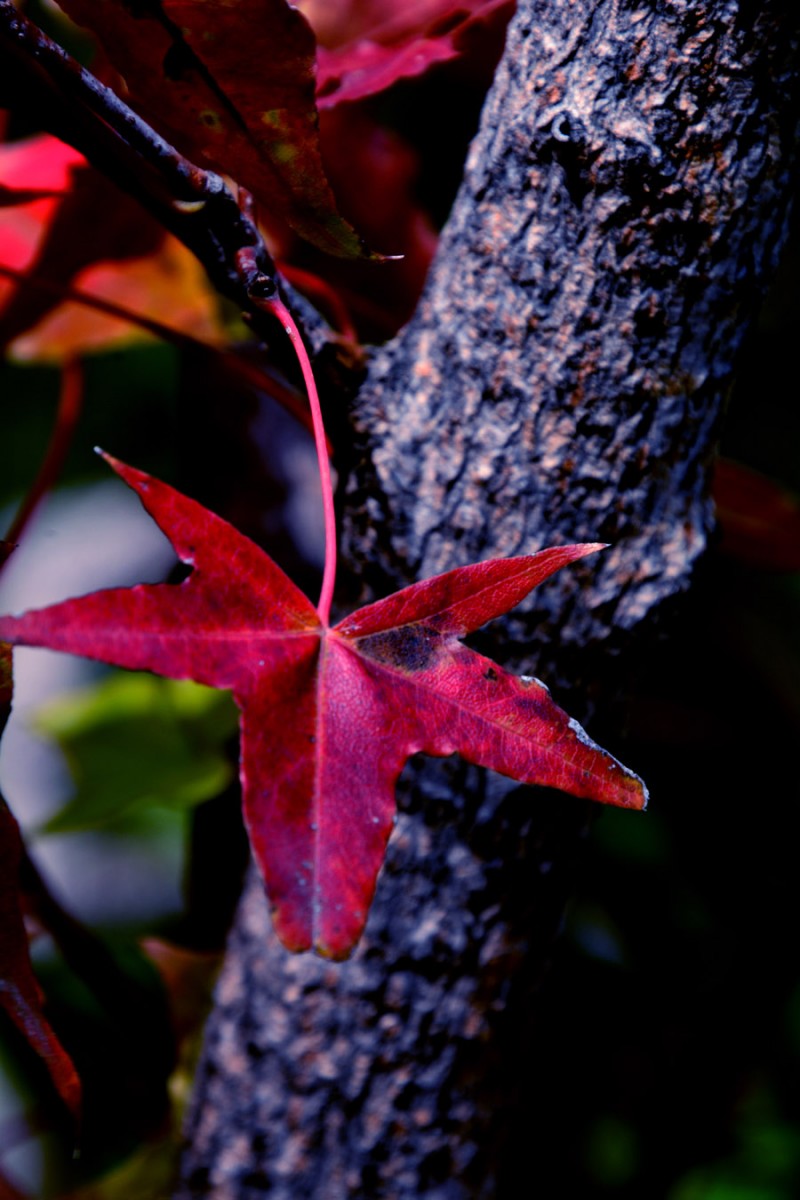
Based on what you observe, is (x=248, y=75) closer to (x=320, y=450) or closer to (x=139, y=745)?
(x=320, y=450)

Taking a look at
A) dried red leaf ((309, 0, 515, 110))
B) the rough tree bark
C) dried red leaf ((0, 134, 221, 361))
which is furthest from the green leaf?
dried red leaf ((309, 0, 515, 110))

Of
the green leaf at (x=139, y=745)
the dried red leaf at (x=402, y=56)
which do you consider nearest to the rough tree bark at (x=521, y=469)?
the dried red leaf at (x=402, y=56)

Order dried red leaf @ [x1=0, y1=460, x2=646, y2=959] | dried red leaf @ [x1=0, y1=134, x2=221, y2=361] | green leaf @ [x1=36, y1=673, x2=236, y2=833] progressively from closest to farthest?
1. dried red leaf @ [x1=0, y1=460, x2=646, y2=959]
2. dried red leaf @ [x1=0, y1=134, x2=221, y2=361]
3. green leaf @ [x1=36, y1=673, x2=236, y2=833]

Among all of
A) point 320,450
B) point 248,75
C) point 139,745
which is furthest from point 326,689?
point 139,745

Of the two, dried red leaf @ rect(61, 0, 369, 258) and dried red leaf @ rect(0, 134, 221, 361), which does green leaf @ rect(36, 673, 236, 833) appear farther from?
dried red leaf @ rect(61, 0, 369, 258)

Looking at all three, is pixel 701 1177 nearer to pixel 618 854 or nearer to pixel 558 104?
pixel 618 854
